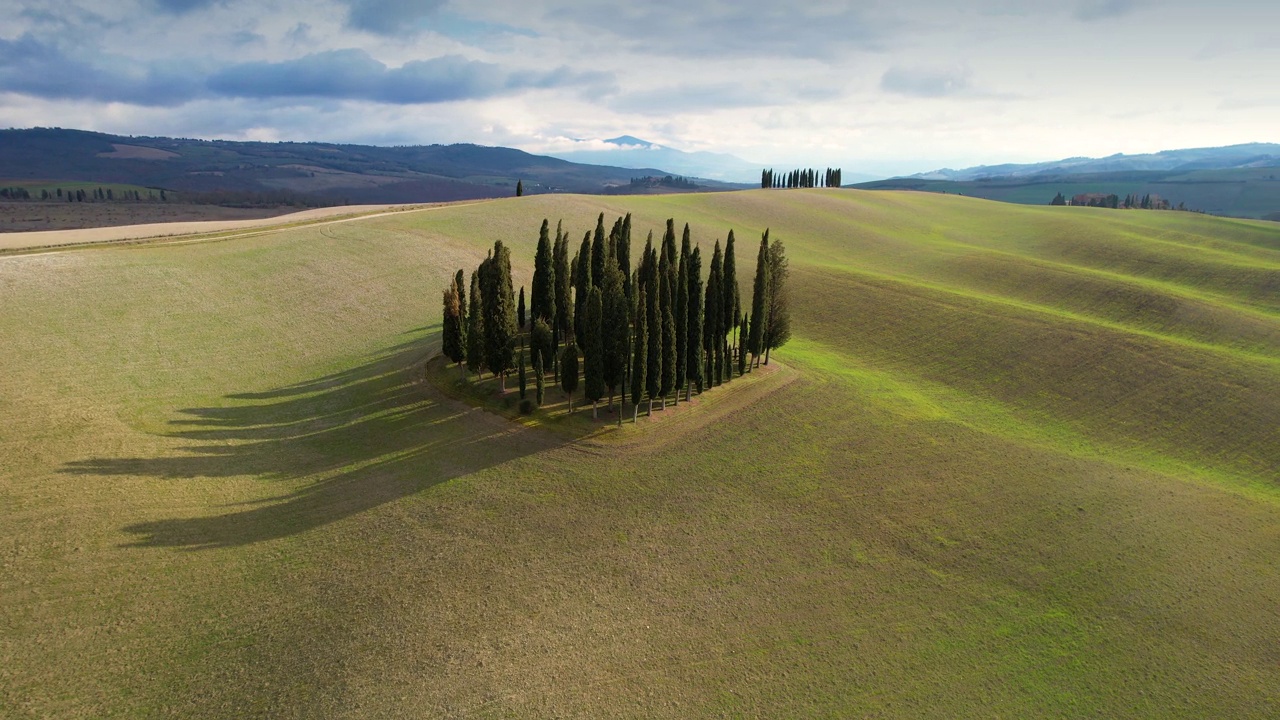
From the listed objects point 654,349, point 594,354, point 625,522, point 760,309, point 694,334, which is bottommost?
point 625,522

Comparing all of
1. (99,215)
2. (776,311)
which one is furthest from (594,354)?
(99,215)

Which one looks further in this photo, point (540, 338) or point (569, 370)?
point (540, 338)

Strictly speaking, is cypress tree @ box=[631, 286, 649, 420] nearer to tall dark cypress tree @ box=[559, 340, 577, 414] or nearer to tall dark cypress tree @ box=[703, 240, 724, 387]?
tall dark cypress tree @ box=[559, 340, 577, 414]

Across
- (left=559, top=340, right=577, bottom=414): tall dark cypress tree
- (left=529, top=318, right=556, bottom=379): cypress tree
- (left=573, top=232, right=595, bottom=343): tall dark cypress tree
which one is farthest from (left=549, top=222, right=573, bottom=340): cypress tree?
(left=559, top=340, right=577, bottom=414): tall dark cypress tree

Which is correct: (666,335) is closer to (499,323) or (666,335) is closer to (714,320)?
(714,320)

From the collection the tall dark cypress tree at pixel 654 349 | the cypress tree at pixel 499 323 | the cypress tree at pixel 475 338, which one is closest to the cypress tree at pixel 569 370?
the tall dark cypress tree at pixel 654 349

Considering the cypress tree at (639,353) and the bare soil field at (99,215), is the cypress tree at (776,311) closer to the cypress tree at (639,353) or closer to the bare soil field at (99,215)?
the cypress tree at (639,353)

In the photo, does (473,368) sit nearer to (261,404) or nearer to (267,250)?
(261,404)
